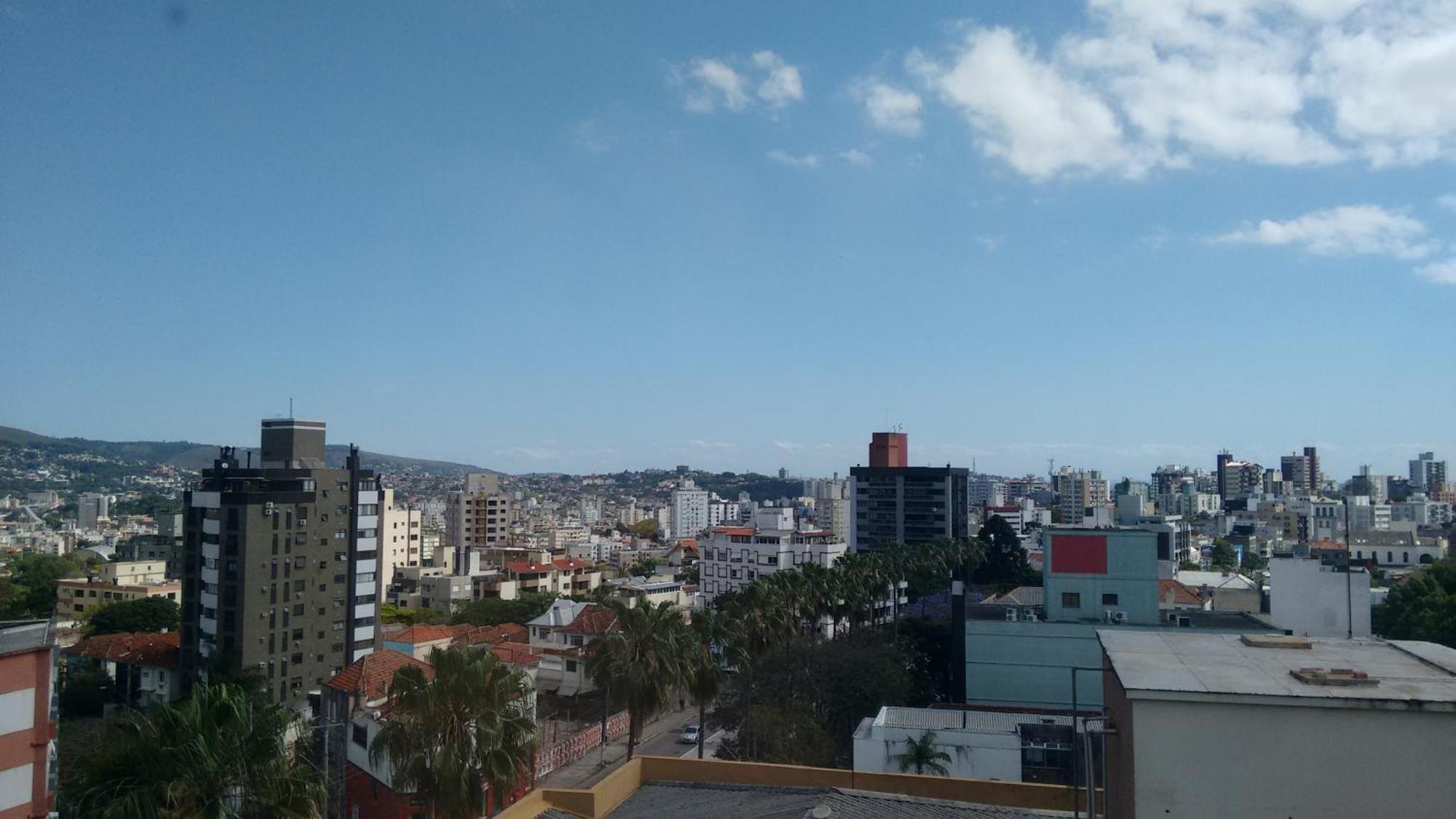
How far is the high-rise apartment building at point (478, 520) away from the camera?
Result: 468ft

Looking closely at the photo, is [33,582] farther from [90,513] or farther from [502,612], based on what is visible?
[90,513]

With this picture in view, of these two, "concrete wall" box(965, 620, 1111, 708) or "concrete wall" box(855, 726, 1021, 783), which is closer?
"concrete wall" box(855, 726, 1021, 783)

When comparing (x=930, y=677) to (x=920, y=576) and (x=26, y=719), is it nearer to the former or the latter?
(x=920, y=576)

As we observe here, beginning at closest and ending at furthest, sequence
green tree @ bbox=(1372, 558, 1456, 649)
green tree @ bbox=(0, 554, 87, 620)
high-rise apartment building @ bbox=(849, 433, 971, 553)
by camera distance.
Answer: green tree @ bbox=(1372, 558, 1456, 649) < green tree @ bbox=(0, 554, 87, 620) < high-rise apartment building @ bbox=(849, 433, 971, 553)

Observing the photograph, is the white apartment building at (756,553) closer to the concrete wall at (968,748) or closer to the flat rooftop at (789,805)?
the concrete wall at (968,748)

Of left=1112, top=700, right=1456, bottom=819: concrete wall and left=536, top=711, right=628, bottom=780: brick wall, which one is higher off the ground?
left=1112, top=700, right=1456, bottom=819: concrete wall

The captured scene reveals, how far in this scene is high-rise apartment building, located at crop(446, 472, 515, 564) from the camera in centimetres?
14250

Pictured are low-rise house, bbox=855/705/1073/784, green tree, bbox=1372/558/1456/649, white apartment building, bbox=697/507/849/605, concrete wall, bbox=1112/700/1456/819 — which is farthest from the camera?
white apartment building, bbox=697/507/849/605

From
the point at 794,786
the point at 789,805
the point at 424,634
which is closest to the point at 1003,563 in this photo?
the point at 424,634

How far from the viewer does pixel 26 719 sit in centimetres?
1420

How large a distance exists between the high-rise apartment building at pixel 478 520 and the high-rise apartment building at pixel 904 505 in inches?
2107

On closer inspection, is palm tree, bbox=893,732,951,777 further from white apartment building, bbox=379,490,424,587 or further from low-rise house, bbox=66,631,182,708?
white apartment building, bbox=379,490,424,587

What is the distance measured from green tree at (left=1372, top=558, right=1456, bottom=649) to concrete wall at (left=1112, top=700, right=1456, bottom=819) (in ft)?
128

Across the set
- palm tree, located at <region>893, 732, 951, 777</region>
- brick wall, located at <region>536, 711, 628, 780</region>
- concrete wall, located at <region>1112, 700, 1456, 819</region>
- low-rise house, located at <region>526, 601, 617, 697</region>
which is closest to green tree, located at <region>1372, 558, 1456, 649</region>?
palm tree, located at <region>893, 732, 951, 777</region>
